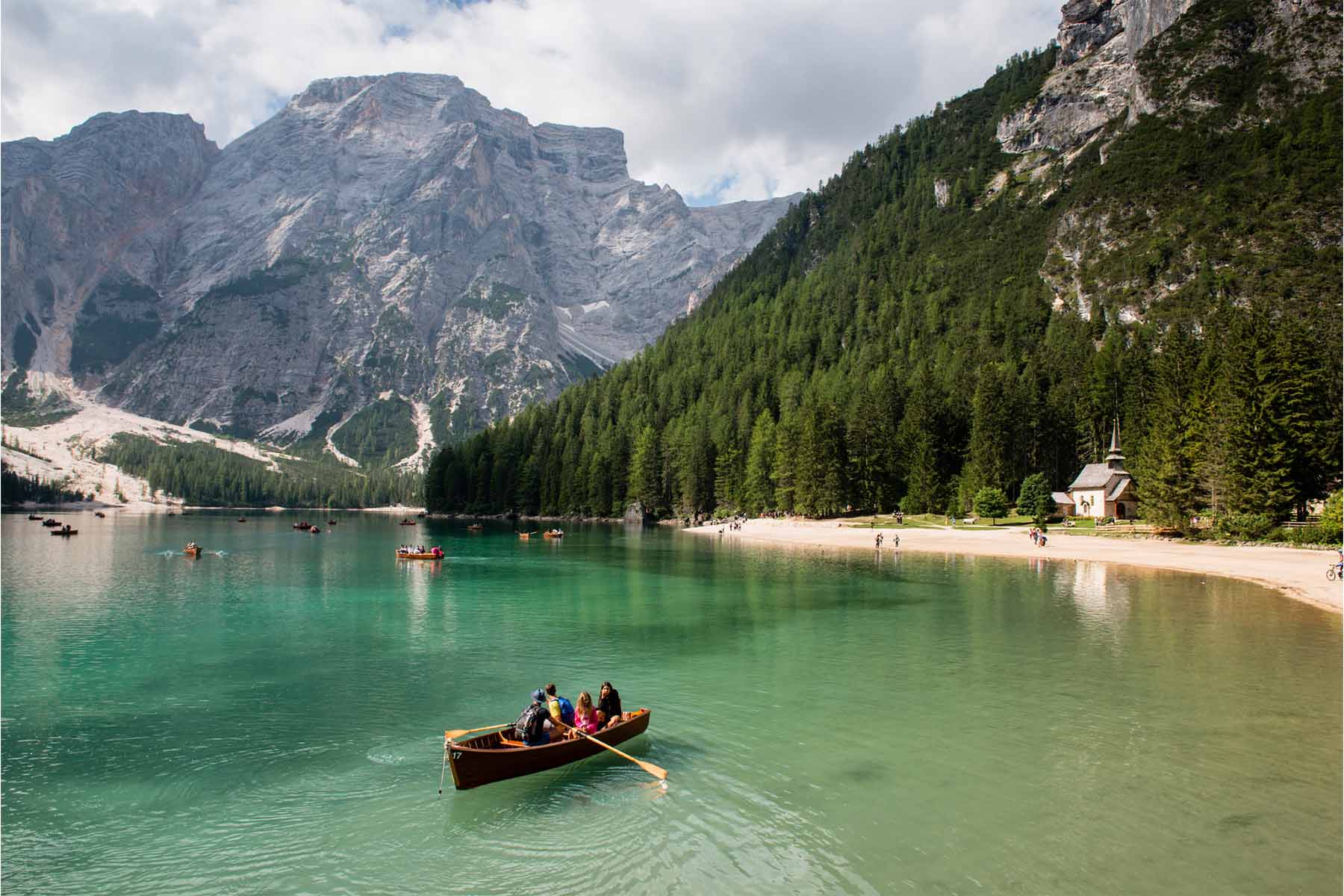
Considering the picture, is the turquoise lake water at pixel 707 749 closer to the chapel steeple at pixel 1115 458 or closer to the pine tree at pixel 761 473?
the chapel steeple at pixel 1115 458

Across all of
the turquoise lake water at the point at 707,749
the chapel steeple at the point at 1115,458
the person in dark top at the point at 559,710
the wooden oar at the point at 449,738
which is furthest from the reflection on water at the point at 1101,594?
the chapel steeple at the point at 1115,458

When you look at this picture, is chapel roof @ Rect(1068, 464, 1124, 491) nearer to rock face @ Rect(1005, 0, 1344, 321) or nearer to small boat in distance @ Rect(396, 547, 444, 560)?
rock face @ Rect(1005, 0, 1344, 321)

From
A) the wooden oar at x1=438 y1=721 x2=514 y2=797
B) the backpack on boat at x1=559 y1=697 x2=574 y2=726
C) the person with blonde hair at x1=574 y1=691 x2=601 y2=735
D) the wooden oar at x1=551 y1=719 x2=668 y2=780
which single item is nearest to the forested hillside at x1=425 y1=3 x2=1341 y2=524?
the wooden oar at x1=551 y1=719 x2=668 y2=780

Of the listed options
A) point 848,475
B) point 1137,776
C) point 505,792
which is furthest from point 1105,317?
point 505,792

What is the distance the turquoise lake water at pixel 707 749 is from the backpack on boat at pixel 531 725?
1237mm

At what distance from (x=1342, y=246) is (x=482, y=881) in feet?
554

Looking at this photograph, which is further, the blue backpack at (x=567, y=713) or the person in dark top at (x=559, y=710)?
the blue backpack at (x=567, y=713)

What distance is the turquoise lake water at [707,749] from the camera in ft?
49.1

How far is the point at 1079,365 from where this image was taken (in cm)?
12688

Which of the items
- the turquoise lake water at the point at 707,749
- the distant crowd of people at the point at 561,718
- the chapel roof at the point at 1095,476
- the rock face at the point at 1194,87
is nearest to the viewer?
the turquoise lake water at the point at 707,749

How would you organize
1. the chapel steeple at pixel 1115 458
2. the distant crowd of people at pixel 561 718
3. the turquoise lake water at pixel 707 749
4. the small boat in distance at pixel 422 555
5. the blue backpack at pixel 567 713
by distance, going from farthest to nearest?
1. the chapel steeple at pixel 1115 458
2. the small boat in distance at pixel 422 555
3. the blue backpack at pixel 567 713
4. the distant crowd of people at pixel 561 718
5. the turquoise lake water at pixel 707 749

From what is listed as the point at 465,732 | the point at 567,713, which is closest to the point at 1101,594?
the point at 567,713

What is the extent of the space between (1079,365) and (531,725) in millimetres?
132219

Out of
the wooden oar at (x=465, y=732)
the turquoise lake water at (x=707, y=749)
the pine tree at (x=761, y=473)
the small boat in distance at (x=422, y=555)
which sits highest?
the pine tree at (x=761, y=473)
